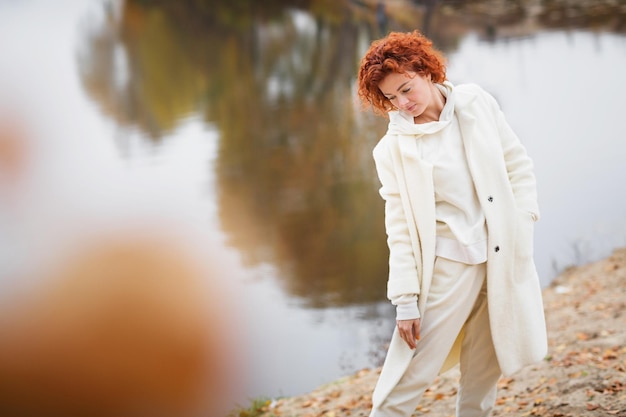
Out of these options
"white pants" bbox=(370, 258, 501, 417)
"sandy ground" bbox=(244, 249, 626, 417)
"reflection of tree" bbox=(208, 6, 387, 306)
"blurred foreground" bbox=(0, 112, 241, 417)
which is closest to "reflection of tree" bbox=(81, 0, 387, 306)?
"reflection of tree" bbox=(208, 6, 387, 306)

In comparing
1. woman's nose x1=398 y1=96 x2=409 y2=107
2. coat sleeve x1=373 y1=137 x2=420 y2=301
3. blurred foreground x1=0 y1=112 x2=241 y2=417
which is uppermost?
woman's nose x1=398 y1=96 x2=409 y2=107

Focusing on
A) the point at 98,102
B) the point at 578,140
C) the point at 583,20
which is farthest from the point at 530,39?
the point at 98,102

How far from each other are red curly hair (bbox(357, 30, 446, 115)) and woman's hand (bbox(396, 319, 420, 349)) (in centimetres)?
56

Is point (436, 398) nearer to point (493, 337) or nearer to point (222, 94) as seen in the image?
point (493, 337)

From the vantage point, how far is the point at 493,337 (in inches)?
86.0

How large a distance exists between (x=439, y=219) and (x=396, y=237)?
0.39 feet

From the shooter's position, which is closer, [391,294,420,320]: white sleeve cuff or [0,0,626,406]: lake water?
[391,294,420,320]: white sleeve cuff

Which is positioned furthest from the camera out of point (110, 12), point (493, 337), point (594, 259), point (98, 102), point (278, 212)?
point (110, 12)

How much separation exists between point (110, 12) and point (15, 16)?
3.79 feet

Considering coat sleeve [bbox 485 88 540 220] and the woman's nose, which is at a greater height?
the woman's nose

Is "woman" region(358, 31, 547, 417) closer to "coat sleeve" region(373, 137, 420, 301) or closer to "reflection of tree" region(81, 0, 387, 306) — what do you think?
"coat sleeve" region(373, 137, 420, 301)

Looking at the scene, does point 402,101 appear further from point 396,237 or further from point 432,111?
point 396,237

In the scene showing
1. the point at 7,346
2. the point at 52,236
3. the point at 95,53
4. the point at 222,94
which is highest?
the point at 95,53

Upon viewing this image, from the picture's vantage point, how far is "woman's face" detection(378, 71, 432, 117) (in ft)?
6.86
